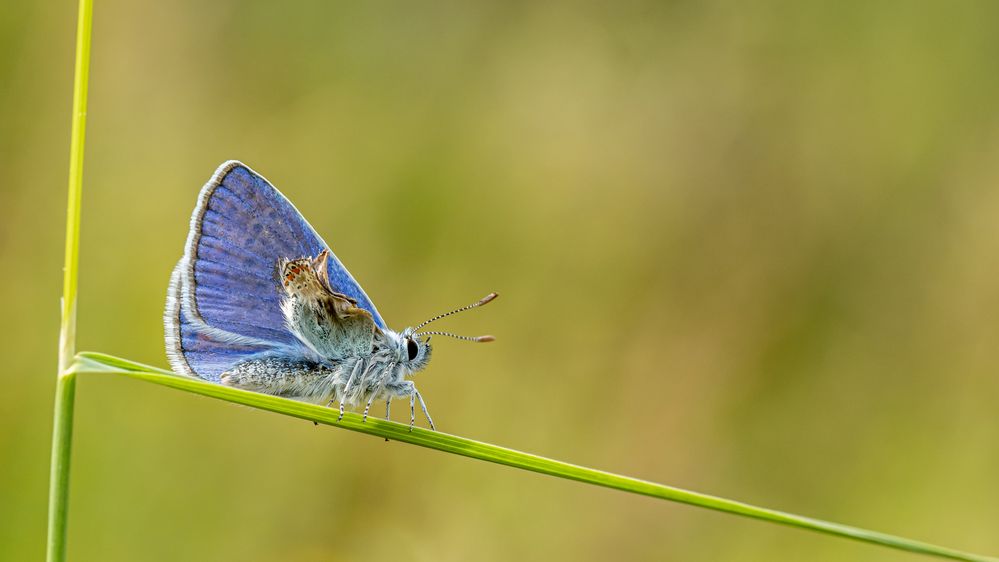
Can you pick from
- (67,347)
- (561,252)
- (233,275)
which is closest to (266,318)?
(233,275)

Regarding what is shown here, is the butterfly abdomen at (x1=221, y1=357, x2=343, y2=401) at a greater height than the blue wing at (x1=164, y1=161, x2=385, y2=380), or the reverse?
the blue wing at (x1=164, y1=161, x2=385, y2=380)

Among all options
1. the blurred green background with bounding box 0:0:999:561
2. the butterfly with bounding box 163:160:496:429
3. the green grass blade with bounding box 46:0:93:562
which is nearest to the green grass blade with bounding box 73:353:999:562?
the green grass blade with bounding box 46:0:93:562

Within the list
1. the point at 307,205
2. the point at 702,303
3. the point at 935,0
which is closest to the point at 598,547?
the point at 702,303

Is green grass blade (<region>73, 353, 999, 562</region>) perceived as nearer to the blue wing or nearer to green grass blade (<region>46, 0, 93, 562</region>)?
green grass blade (<region>46, 0, 93, 562</region>)

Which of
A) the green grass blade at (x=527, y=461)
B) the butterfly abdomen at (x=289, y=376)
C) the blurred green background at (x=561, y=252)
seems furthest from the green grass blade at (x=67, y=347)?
the blurred green background at (x=561, y=252)

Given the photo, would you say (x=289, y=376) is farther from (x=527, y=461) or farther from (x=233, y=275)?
(x=527, y=461)

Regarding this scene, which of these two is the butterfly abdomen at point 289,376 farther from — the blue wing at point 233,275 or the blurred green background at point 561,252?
the blurred green background at point 561,252

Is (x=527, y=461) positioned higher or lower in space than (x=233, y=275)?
lower

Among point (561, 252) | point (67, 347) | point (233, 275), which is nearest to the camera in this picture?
point (67, 347)
